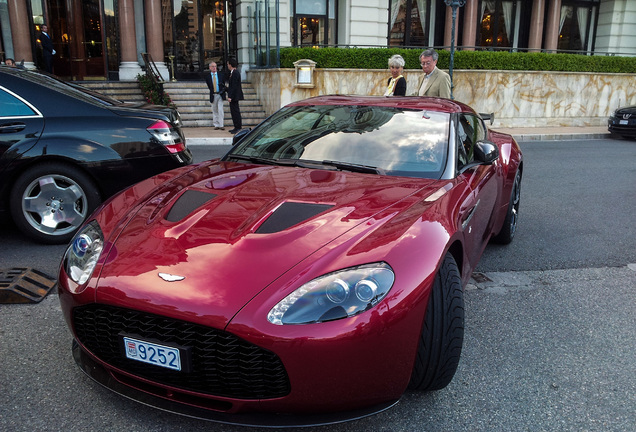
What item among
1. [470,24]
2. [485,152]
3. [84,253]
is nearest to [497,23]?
[470,24]

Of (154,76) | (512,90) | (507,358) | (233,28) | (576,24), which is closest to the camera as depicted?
(507,358)

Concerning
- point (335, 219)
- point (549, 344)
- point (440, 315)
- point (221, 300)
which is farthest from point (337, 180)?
point (549, 344)

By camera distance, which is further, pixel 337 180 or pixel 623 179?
pixel 623 179

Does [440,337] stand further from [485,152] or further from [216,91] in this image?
[216,91]

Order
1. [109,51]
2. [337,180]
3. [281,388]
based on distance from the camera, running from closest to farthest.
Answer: [281,388] < [337,180] < [109,51]

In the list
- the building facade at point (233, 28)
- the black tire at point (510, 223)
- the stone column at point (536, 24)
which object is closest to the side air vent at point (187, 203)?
the black tire at point (510, 223)

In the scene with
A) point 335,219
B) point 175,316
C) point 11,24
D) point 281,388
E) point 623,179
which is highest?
point 11,24

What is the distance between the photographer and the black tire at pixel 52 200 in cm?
467

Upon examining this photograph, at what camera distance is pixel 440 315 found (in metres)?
2.42

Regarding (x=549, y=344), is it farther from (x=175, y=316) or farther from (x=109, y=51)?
(x=109, y=51)

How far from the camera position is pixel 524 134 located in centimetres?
1556

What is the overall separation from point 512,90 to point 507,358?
53.9 ft

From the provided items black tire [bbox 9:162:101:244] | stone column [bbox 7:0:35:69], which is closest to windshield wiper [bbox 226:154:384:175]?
black tire [bbox 9:162:101:244]

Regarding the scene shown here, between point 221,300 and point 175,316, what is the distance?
7.3 inches
